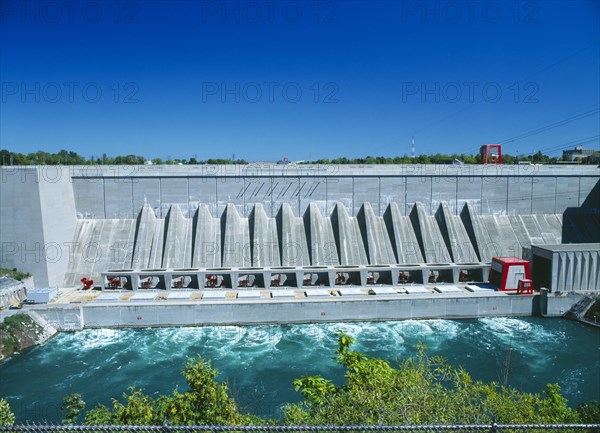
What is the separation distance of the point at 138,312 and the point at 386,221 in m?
21.9

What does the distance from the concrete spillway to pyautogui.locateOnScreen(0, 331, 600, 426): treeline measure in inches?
892

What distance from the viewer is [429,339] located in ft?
84.1

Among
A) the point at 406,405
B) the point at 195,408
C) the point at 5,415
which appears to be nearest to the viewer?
the point at 406,405

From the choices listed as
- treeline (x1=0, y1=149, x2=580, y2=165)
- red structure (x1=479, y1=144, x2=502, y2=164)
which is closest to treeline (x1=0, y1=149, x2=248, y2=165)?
treeline (x1=0, y1=149, x2=580, y2=165)

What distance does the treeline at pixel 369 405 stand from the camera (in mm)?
8227

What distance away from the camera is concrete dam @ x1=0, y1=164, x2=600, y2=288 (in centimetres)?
3378

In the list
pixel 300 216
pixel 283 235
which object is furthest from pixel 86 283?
pixel 300 216

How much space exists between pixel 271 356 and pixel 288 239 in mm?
13204

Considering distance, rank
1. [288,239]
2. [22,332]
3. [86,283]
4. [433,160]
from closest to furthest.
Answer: [22,332] < [86,283] < [288,239] < [433,160]

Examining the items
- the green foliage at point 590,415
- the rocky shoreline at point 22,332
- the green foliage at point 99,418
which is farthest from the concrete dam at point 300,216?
the green foliage at point 590,415

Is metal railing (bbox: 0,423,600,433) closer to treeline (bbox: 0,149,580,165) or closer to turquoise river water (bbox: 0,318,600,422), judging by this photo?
turquoise river water (bbox: 0,318,600,422)

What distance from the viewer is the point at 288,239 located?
35188mm

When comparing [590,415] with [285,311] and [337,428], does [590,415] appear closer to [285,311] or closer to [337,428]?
[337,428]

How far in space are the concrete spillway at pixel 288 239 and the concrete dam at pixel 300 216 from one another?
0.10m
